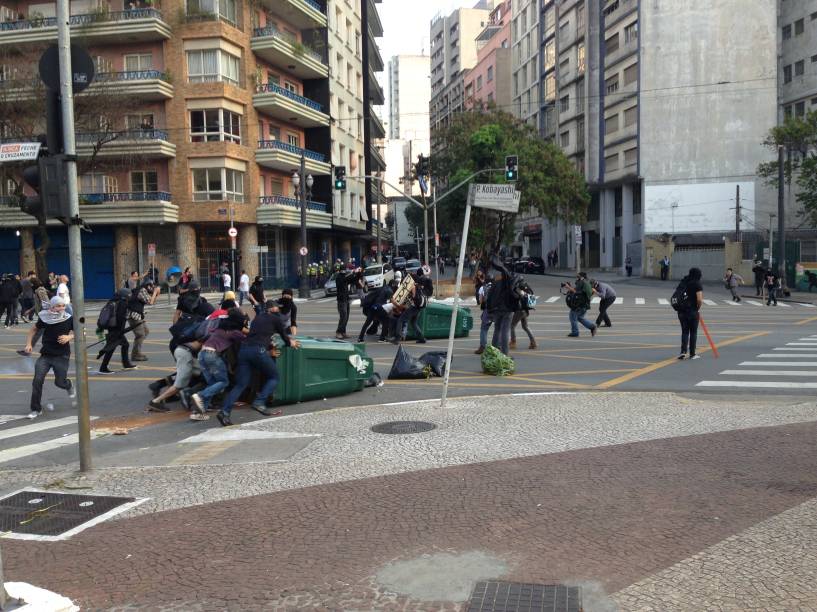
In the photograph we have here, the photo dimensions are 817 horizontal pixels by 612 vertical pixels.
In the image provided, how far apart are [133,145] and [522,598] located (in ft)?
128

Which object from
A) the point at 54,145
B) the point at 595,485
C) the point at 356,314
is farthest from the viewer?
the point at 356,314

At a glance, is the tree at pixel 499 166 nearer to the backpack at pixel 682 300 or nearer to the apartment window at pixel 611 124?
the apartment window at pixel 611 124

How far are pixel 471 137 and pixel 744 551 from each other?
40754 mm

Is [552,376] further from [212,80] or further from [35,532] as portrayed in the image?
[212,80]

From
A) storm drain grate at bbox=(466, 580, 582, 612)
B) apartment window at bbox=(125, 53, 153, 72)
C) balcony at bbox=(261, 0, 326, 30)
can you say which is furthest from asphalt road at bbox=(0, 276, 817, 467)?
balcony at bbox=(261, 0, 326, 30)

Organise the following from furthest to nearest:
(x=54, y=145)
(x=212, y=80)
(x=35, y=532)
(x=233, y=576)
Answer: (x=212, y=80)
(x=54, y=145)
(x=35, y=532)
(x=233, y=576)

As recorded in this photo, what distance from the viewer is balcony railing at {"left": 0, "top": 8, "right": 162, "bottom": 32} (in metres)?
38.9

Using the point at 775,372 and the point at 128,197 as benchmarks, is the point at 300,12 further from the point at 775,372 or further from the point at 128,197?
the point at 775,372

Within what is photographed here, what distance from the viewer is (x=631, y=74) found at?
2234 inches

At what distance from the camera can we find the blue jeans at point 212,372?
31.8ft

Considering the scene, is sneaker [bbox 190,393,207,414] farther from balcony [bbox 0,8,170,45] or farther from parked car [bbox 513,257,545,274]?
parked car [bbox 513,257,545,274]

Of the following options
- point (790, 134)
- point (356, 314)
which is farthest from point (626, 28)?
point (356, 314)

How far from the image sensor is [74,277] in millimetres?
7180

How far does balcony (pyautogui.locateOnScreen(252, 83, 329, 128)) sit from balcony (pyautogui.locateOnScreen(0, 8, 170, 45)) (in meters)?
5.72
